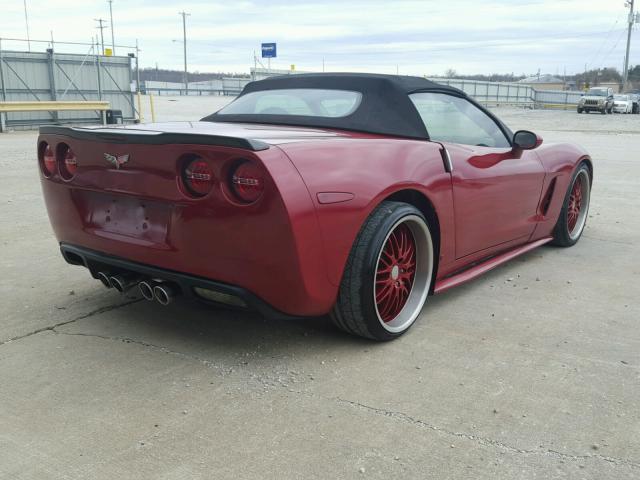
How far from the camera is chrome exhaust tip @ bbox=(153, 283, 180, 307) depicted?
287 cm

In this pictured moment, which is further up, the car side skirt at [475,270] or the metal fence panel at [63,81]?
the metal fence panel at [63,81]

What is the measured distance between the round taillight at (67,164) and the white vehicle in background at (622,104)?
44.4 meters

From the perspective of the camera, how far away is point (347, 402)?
2.54m

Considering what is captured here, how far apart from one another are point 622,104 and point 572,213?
4181 cm

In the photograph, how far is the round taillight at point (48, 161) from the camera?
3291 mm

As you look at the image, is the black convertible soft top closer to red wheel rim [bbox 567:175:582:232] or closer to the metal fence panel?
red wheel rim [bbox 567:175:582:232]

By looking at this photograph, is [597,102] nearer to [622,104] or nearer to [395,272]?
[622,104]

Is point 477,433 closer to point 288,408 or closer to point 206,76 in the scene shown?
point 288,408

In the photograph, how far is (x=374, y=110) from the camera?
11.4 ft

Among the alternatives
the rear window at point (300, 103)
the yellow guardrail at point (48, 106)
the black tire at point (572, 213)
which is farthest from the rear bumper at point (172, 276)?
the yellow guardrail at point (48, 106)

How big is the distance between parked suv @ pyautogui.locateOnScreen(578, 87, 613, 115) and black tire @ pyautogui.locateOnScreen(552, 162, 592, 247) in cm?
3858

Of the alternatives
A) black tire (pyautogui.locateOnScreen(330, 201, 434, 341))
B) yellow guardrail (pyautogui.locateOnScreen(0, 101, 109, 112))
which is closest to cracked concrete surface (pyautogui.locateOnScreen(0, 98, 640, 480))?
black tire (pyautogui.locateOnScreen(330, 201, 434, 341))

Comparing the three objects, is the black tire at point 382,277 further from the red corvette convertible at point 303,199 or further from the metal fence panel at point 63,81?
the metal fence panel at point 63,81

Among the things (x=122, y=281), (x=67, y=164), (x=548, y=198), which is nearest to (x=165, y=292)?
(x=122, y=281)
